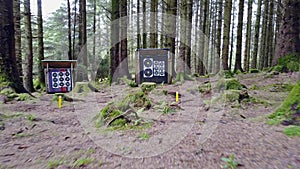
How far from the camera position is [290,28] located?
8117mm

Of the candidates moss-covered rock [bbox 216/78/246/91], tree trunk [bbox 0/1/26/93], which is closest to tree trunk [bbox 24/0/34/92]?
tree trunk [bbox 0/1/26/93]

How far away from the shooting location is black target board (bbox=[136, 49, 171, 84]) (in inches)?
406

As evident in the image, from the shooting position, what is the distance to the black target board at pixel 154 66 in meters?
10.3

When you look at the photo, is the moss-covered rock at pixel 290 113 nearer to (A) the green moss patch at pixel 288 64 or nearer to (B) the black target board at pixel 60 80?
(A) the green moss patch at pixel 288 64

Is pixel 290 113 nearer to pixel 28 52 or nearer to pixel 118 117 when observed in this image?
pixel 118 117

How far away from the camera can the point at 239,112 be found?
4777 millimetres

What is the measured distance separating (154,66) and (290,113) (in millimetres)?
7403

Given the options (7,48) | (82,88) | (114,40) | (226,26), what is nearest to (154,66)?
(114,40)

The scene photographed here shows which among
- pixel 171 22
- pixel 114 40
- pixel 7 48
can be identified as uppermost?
pixel 171 22

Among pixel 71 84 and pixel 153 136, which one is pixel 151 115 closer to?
pixel 153 136

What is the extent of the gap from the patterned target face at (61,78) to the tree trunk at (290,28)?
8.97 meters

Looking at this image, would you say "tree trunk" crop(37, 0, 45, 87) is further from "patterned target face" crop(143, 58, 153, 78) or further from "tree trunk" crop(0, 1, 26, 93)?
"patterned target face" crop(143, 58, 153, 78)

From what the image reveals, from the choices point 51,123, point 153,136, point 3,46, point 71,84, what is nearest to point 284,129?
point 153,136

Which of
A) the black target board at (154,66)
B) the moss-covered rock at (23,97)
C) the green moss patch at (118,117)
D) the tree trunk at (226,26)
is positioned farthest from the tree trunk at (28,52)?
the tree trunk at (226,26)
